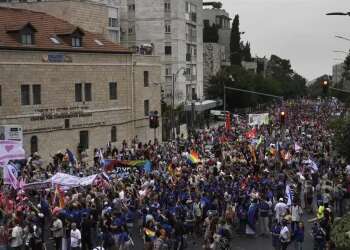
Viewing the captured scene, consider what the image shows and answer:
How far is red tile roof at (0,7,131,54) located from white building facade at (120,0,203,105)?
32883mm

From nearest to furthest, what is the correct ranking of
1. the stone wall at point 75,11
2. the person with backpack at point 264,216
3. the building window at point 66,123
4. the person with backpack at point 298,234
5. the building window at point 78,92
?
the person with backpack at point 298,234 → the person with backpack at point 264,216 → the building window at point 66,123 → the building window at point 78,92 → the stone wall at point 75,11

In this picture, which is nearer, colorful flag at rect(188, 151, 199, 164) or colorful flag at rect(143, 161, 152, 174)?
colorful flag at rect(143, 161, 152, 174)

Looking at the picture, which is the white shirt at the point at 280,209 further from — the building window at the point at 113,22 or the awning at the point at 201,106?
the building window at the point at 113,22

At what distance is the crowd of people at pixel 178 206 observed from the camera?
19.8 metres

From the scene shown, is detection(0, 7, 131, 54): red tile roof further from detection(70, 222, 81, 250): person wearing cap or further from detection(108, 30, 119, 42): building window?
detection(108, 30, 119, 42): building window

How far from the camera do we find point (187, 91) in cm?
8656

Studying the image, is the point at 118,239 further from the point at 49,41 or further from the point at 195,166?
the point at 49,41

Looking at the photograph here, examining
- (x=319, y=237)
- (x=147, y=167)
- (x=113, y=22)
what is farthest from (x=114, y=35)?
(x=319, y=237)

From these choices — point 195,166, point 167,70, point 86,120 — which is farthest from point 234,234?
point 167,70

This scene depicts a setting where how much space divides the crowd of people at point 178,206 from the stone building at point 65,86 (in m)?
6.40

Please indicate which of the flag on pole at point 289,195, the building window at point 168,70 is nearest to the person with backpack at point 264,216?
the flag on pole at point 289,195

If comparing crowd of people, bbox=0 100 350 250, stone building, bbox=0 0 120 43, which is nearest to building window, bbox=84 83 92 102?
stone building, bbox=0 0 120 43

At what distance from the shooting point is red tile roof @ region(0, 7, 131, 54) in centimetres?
3962

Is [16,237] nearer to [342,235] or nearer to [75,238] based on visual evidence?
[75,238]
